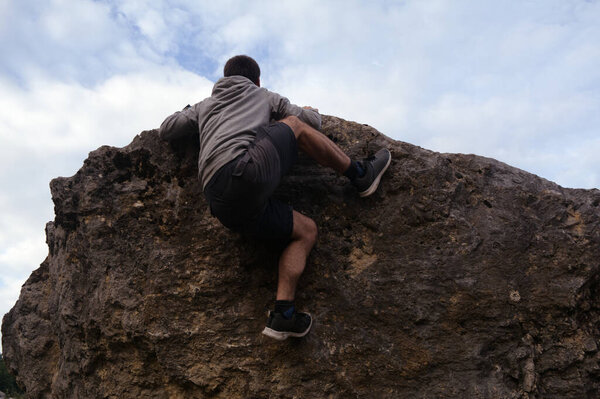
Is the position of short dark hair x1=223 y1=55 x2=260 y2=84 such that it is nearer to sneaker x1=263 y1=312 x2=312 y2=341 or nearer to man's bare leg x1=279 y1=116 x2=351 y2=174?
man's bare leg x1=279 y1=116 x2=351 y2=174

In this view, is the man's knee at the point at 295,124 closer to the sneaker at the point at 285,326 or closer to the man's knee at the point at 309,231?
the man's knee at the point at 309,231

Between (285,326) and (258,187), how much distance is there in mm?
1234

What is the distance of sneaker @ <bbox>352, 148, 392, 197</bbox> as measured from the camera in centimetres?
457

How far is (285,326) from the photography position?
13.2 feet

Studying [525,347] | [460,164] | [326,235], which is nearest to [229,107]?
[326,235]

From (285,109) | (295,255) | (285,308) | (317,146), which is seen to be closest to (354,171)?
(317,146)

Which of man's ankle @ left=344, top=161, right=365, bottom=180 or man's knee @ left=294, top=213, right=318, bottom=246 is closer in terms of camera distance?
man's knee @ left=294, top=213, right=318, bottom=246

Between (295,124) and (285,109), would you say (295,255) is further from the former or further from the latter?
(285,109)

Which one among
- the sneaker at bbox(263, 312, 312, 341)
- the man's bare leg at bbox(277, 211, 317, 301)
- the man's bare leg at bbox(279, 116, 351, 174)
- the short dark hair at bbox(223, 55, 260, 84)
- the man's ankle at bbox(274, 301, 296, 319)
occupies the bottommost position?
the sneaker at bbox(263, 312, 312, 341)

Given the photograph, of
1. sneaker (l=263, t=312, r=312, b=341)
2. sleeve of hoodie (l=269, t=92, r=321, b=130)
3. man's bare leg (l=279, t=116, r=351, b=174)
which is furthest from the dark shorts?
sneaker (l=263, t=312, r=312, b=341)

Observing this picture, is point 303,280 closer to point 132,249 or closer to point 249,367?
point 249,367

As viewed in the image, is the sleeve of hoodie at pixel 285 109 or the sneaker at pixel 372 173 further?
the sneaker at pixel 372 173

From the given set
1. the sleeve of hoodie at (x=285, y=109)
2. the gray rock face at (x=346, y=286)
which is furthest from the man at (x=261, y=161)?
the gray rock face at (x=346, y=286)

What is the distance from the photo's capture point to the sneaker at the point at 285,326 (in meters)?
3.99
